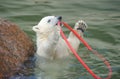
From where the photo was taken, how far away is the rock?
559cm

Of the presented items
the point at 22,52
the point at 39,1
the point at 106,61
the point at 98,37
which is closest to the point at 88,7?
the point at 39,1

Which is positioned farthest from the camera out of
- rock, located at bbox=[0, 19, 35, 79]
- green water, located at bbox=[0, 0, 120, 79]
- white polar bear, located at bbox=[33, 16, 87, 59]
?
green water, located at bbox=[0, 0, 120, 79]

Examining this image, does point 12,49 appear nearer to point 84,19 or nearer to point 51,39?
point 51,39

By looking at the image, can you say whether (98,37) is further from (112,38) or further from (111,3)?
(111,3)

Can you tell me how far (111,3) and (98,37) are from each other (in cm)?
272

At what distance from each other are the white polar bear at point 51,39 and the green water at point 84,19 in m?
0.24

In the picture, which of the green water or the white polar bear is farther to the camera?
the green water

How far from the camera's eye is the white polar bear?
5895 millimetres

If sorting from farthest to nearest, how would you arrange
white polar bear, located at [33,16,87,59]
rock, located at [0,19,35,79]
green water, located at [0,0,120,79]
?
green water, located at [0,0,120,79], white polar bear, located at [33,16,87,59], rock, located at [0,19,35,79]

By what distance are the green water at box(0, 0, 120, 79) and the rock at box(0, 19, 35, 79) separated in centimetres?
27

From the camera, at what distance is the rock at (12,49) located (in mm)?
5594

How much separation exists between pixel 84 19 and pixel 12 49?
11.9 ft

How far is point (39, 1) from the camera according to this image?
10695 millimetres

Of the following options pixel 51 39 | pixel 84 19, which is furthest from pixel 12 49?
pixel 84 19
